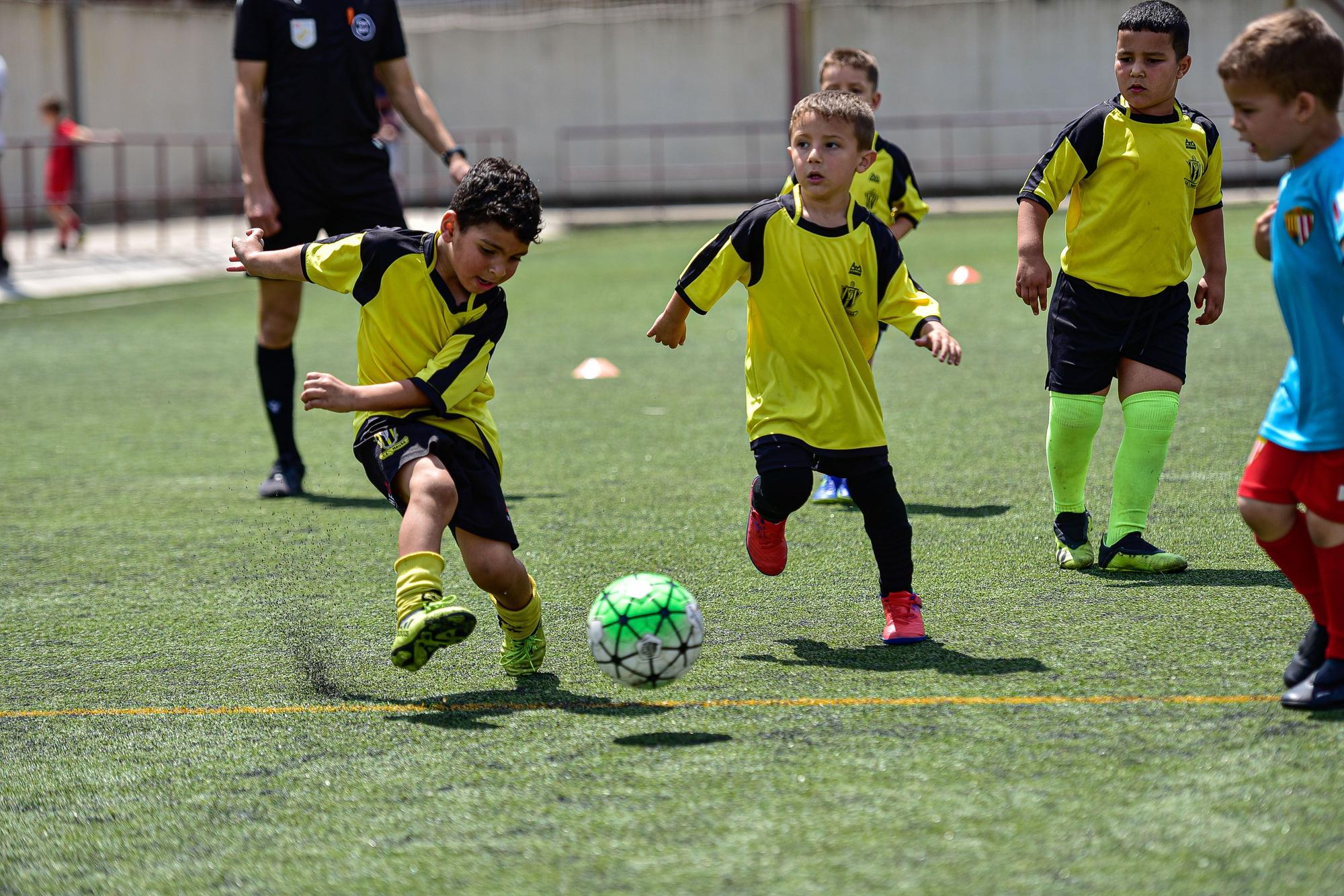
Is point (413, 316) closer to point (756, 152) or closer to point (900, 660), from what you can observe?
point (900, 660)

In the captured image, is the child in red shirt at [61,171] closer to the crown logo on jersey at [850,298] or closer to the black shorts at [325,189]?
the black shorts at [325,189]

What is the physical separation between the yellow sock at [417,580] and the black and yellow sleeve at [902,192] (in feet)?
10.9

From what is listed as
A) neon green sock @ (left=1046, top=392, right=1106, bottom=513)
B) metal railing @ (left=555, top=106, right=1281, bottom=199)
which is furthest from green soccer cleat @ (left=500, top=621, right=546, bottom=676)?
metal railing @ (left=555, top=106, right=1281, bottom=199)

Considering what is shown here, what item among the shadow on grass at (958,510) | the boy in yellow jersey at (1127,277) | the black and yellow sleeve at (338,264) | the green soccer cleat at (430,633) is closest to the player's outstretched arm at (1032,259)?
the boy in yellow jersey at (1127,277)

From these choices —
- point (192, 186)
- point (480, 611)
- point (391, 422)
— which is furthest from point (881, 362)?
point (192, 186)

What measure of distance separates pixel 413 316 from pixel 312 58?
2932mm

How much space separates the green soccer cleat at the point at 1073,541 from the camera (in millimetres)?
4953

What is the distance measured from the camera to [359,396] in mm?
3896

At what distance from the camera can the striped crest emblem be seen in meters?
3.28

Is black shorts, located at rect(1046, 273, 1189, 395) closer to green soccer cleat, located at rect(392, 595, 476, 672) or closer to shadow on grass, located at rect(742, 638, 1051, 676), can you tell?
shadow on grass, located at rect(742, 638, 1051, 676)

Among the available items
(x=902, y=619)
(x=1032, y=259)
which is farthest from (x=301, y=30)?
(x=902, y=619)

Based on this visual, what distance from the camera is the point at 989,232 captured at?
1847cm

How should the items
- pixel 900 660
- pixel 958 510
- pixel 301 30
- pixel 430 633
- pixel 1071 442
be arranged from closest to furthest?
pixel 430 633 → pixel 900 660 → pixel 1071 442 → pixel 958 510 → pixel 301 30

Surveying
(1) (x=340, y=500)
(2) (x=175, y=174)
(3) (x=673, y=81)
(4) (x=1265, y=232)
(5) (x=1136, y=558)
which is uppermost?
(3) (x=673, y=81)
